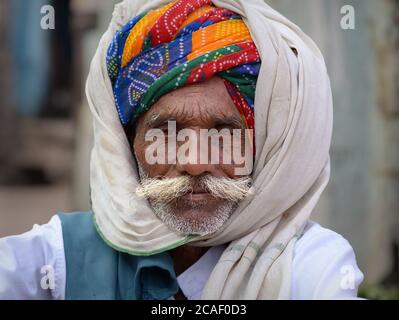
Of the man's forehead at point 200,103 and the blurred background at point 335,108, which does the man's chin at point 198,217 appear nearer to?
the man's forehead at point 200,103

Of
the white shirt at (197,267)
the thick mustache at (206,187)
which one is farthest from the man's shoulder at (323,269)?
the thick mustache at (206,187)

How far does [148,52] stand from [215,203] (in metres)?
0.69

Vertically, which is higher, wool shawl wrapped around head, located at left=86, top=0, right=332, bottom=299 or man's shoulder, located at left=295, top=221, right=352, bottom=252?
wool shawl wrapped around head, located at left=86, top=0, right=332, bottom=299

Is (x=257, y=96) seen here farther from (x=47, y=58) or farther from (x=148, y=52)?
(x=47, y=58)

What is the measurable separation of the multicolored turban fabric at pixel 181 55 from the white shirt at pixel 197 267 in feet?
1.89

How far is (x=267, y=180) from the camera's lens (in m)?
3.19

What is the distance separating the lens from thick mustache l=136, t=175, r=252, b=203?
3.17 m

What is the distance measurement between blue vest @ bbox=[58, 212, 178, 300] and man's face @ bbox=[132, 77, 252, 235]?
19 centimetres

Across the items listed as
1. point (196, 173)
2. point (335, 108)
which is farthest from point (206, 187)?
point (335, 108)

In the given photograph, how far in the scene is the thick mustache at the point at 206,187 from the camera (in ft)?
10.4

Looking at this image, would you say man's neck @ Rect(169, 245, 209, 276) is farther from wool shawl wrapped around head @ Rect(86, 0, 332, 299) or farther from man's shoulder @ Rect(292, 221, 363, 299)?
man's shoulder @ Rect(292, 221, 363, 299)

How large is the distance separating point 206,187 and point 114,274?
500 millimetres

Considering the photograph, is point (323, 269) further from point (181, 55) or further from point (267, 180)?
point (181, 55)

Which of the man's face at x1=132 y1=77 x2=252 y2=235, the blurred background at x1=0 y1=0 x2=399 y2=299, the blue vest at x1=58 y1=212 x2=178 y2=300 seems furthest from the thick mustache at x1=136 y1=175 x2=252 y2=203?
the blurred background at x1=0 y1=0 x2=399 y2=299
